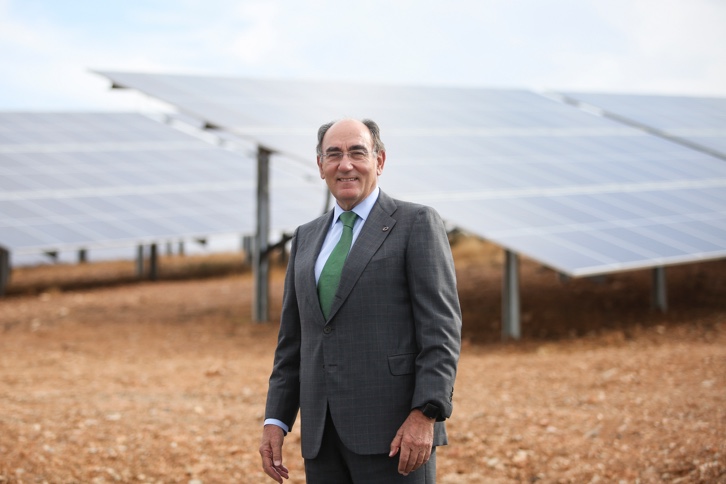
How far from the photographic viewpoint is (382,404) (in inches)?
121

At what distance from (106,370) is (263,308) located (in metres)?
3.46

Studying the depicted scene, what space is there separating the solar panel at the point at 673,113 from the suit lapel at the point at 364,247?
14.8 meters

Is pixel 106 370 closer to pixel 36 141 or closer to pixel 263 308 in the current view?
pixel 263 308

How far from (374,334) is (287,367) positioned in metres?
0.52

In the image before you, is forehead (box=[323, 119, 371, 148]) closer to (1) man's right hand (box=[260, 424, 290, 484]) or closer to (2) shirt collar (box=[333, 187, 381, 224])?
(2) shirt collar (box=[333, 187, 381, 224])

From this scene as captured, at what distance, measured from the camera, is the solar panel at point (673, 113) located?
17672 mm

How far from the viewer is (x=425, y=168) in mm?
12461

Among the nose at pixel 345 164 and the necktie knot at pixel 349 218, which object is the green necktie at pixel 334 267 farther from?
the nose at pixel 345 164

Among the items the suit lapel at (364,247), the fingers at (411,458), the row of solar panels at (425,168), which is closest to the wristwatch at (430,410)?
the fingers at (411,458)

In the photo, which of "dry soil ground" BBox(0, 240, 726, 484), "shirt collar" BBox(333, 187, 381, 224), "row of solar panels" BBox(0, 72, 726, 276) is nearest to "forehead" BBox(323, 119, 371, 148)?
A: "shirt collar" BBox(333, 187, 381, 224)

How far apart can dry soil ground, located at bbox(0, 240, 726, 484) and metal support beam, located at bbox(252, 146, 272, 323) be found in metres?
0.37

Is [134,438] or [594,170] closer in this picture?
[134,438]

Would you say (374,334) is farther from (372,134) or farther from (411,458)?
(372,134)

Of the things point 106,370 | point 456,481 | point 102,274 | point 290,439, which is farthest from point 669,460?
point 102,274
